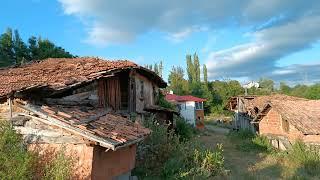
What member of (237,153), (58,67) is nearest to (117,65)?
(58,67)

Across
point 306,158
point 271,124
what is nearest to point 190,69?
point 271,124

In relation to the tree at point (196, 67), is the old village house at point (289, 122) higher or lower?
lower

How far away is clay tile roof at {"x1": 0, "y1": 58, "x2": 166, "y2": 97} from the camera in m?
11.1

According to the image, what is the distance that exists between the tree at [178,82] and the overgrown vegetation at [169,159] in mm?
48681

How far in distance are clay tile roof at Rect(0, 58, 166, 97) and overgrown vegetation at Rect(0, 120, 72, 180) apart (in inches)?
58.5

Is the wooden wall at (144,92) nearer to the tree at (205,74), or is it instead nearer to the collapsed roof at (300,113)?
the collapsed roof at (300,113)

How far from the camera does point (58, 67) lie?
14.6 metres

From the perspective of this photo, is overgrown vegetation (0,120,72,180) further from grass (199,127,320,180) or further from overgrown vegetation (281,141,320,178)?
overgrown vegetation (281,141,320,178)

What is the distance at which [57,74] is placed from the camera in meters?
13.2

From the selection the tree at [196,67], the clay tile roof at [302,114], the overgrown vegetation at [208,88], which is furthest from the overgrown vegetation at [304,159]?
the tree at [196,67]

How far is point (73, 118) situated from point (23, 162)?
187 centimetres

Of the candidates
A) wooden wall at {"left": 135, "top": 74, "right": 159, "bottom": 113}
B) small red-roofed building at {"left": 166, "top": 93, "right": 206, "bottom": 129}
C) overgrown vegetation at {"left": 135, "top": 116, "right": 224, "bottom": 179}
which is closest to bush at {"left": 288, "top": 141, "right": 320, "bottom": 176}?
overgrown vegetation at {"left": 135, "top": 116, "right": 224, "bottom": 179}

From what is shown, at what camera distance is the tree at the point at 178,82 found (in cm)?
6588

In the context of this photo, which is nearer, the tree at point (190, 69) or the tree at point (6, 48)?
the tree at point (6, 48)
